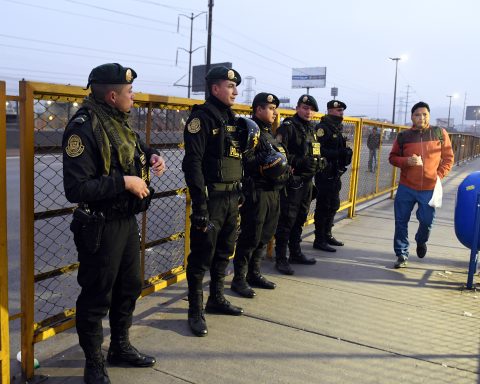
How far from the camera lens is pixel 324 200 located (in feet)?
18.9

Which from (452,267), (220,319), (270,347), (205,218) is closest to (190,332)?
(220,319)

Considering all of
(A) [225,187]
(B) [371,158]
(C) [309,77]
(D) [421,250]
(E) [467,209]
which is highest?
(C) [309,77]

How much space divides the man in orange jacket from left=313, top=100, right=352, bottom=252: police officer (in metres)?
0.65

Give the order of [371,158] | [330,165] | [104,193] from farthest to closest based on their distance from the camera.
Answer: [371,158]
[330,165]
[104,193]

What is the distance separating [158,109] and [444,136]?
3378 mm

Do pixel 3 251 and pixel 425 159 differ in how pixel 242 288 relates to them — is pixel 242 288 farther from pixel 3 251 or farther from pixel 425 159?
pixel 425 159

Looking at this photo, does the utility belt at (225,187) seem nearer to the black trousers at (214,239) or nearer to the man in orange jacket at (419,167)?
the black trousers at (214,239)

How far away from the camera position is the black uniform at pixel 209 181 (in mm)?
3144

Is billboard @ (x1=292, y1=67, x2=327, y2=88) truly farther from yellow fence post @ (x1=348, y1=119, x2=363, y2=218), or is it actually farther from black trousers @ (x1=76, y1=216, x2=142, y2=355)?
black trousers @ (x1=76, y1=216, x2=142, y2=355)

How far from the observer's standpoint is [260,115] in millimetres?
4047

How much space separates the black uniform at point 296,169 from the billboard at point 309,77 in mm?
87175

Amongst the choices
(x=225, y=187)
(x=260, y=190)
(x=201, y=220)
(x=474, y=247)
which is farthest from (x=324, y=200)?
(x=201, y=220)

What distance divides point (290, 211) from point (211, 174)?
63.7 inches

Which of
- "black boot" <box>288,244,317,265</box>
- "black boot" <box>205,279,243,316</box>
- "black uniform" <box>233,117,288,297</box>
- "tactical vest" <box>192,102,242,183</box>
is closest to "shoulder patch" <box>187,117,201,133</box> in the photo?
"tactical vest" <box>192,102,242,183</box>
